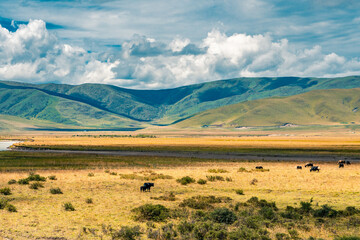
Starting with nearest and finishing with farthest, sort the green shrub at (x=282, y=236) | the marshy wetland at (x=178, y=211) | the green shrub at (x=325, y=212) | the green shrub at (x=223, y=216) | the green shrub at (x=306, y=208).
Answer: the green shrub at (x=282, y=236), the marshy wetland at (x=178, y=211), the green shrub at (x=223, y=216), the green shrub at (x=325, y=212), the green shrub at (x=306, y=208)

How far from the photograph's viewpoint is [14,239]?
18.3 metres

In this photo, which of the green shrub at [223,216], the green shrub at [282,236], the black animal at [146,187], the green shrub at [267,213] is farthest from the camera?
the black animal at [146,187]

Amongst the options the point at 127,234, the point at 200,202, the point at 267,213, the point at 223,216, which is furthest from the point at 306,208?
the point at 127,234

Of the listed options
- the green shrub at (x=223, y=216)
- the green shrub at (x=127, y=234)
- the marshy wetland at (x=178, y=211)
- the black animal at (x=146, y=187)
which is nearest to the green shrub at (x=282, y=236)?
the marshy wetland at (x=178, y=211)

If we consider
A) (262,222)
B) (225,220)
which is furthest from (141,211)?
(262,222)

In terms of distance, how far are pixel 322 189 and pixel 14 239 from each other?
91.0 feet

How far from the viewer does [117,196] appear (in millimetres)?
30203

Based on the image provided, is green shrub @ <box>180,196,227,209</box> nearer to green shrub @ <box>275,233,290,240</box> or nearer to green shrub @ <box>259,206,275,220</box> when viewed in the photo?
green shrub @ <box>259,206,275,220</box>

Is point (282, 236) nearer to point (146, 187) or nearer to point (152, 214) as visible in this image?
point (152, 214)

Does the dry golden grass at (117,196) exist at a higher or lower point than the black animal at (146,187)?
lower

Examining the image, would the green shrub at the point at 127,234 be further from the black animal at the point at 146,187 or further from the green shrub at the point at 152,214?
the black animal at the point at 146,187

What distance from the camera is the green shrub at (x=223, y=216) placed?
22.1 metres

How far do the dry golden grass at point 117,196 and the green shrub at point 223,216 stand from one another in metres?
4.30

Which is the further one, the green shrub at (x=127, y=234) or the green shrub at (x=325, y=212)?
the green shrub at (x=325, y=212)
